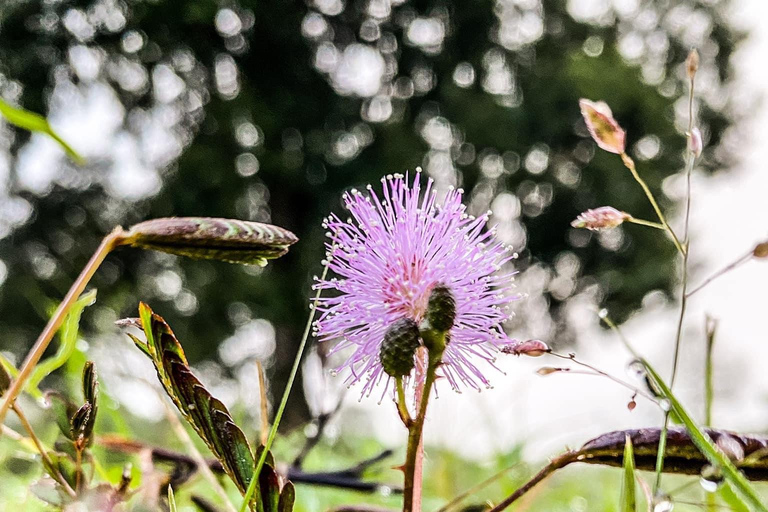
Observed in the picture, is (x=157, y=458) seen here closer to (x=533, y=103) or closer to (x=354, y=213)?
(x=354, y=213)

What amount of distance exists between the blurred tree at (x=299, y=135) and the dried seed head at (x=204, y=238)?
479 centimetres

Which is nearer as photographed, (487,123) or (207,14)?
(207,14)

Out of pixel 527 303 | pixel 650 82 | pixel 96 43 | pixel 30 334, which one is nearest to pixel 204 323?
pixel 30 334

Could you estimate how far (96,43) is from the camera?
204 inches

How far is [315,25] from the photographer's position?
18.2 ft

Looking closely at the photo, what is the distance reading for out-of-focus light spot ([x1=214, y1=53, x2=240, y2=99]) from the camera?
545cm

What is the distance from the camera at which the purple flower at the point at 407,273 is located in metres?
0.33

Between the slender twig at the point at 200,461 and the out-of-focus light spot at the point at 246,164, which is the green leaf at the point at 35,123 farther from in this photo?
the out-of-focus light spot at the point at 246,164

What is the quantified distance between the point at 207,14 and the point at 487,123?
2.32 metres

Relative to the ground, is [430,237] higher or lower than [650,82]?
lower

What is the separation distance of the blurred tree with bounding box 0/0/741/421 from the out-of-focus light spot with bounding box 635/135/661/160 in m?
0.02

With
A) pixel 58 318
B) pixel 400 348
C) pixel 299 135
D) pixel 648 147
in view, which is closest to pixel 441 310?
pixel 400 348

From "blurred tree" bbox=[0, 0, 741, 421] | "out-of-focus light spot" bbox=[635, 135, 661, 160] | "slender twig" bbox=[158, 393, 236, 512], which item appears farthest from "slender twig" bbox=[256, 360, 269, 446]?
"out-of-focus light spot" bbox=[635, 135, 661, 160]

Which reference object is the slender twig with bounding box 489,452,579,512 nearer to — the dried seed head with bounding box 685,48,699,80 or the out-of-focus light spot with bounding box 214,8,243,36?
Result: the dried seed head with bounding box 685,48,699,80
